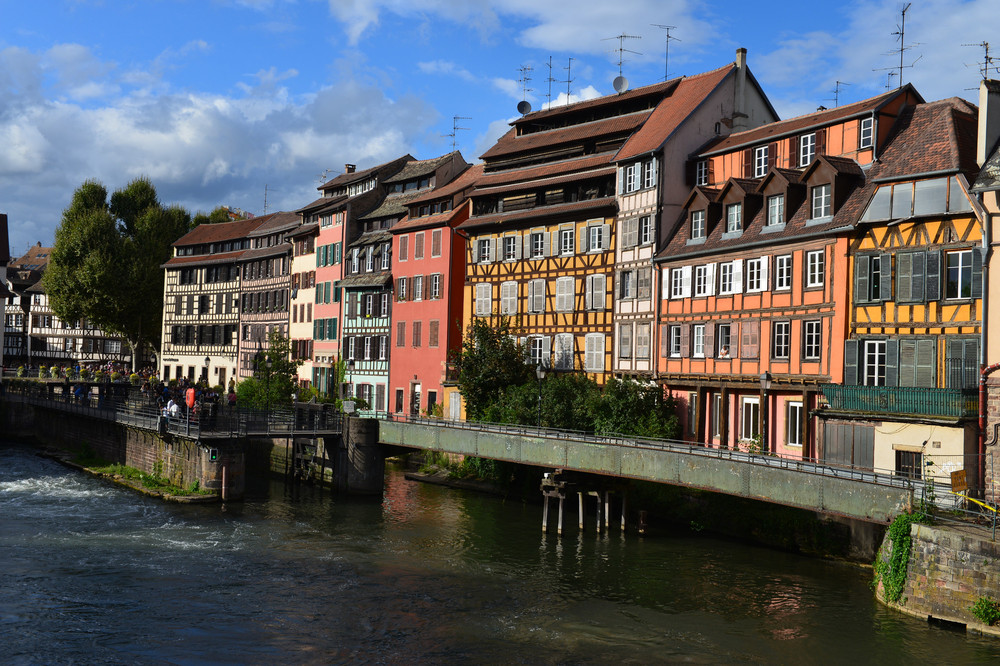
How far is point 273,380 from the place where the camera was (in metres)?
59.0

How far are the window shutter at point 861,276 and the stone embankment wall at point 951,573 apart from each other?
10430 mm

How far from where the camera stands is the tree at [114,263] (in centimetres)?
8200

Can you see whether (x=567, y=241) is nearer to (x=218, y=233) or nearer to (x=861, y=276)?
(x=861, y=276)

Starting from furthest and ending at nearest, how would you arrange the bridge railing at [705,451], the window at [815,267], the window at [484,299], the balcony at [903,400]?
the window at [484,299] → the window at [815,267] → the balcony at [903,400] → the bridge railing at [705,451]

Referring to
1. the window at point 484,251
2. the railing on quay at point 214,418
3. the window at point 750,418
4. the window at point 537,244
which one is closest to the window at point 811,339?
the window at point 750,418

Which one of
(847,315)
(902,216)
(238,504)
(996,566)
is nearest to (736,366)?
(847,315)

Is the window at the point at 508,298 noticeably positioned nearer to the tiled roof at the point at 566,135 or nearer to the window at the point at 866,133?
the tiled roof at the point at 566,135

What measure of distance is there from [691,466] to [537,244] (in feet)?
62.2

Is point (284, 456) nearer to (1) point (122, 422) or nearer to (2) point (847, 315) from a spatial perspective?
(1) point (122, 422)

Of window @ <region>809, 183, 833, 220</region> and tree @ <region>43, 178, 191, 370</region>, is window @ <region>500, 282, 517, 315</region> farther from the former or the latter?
tree @ <region>43, 178, 191, 370</region>

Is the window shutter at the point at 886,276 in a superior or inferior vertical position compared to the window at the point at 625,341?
superior

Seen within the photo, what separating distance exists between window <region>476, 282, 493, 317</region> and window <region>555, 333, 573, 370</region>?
16.5 ft

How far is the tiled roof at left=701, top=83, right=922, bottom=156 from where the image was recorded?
34.6 m

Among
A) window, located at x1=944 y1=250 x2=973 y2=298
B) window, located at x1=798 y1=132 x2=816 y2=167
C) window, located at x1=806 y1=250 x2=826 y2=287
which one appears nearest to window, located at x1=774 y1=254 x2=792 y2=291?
window, located at x1=806 y1=250 x2=826 y2=287
